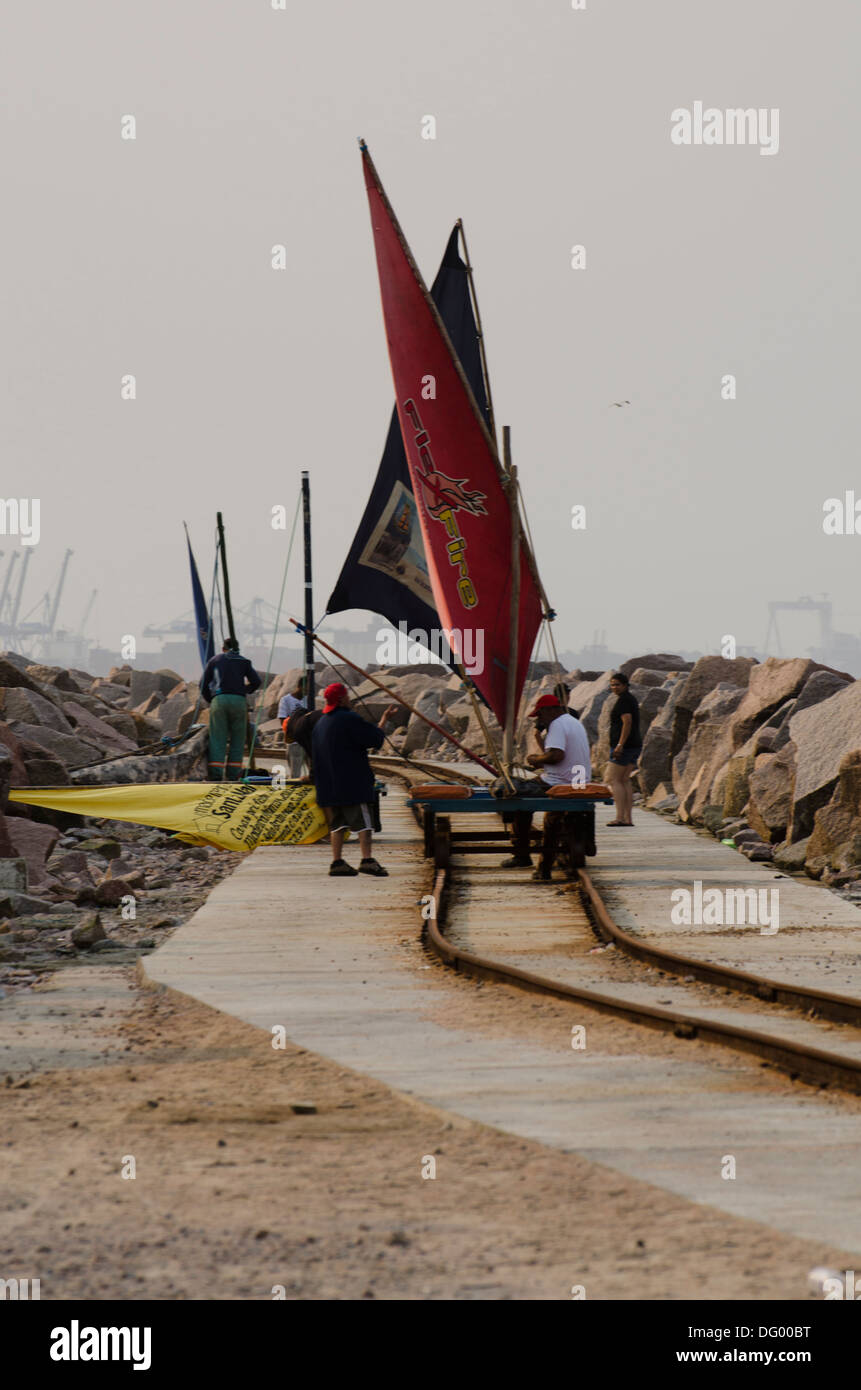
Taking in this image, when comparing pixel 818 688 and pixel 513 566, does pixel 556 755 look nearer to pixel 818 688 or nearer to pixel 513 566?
pixel 513 566

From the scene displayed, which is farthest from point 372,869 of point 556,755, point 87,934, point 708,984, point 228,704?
point 228,704

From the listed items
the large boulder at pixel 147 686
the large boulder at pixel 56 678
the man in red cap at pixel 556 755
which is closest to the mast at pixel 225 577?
the man in red cap at pixel 556 755

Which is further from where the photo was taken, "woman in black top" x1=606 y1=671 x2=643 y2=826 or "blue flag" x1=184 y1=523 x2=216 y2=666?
"blue flag" x1=184 y1=523 x2=216 y2=666

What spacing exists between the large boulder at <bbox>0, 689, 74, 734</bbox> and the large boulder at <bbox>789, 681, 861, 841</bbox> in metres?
16.2

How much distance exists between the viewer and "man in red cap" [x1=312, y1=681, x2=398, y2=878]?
1349cm

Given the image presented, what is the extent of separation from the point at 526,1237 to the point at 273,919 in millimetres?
6889

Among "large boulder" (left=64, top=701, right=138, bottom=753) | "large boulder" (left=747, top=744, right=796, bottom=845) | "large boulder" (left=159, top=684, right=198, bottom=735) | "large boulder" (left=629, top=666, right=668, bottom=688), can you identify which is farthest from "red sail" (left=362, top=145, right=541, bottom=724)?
"large boulder" (left=159, top=684, right=198, bottom=735)

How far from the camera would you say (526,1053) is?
7.24 metres

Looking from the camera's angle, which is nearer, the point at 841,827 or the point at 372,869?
the point at 372,869

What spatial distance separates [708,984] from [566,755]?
5.37 metres

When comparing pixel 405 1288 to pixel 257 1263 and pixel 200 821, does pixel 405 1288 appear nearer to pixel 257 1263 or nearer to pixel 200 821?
pixel 257 1263

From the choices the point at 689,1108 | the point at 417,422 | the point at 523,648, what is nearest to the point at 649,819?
the point at 523,648

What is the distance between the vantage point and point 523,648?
600 inches

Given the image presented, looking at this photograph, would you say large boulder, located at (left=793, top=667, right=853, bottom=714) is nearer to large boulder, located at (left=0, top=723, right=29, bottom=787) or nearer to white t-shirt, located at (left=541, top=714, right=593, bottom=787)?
white t-shirt, located at (left=541, top=714, right=593, bottom=787)
